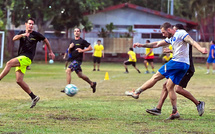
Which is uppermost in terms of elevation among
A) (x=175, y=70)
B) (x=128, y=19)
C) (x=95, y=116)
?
(x=128, y=19)

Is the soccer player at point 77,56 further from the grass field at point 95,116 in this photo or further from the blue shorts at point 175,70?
the blue shorts at point 175,70

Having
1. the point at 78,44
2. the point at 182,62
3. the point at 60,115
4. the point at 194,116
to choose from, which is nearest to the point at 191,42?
the point at 182,62

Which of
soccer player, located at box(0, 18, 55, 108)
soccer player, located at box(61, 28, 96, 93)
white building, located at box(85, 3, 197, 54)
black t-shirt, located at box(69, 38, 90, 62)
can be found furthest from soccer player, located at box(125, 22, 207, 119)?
white building, located at box(85, 3, 197, 54)

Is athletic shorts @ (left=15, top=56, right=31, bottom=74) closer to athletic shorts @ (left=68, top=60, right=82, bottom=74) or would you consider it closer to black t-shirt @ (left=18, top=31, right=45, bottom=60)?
black t-shirt @ (left=18, top=31, right=45, bottom=60)

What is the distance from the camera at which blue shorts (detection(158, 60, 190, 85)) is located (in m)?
8.62

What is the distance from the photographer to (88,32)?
41688 mm

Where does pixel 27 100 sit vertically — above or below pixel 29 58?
below

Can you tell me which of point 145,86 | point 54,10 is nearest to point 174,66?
point 145,86

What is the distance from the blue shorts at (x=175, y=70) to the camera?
8.62 m

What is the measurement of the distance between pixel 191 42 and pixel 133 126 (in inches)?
71.9

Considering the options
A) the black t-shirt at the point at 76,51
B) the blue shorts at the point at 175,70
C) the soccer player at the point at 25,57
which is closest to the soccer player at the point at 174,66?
the blue shorts at the point at 175,70

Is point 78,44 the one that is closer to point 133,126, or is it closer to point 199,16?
point 133,126

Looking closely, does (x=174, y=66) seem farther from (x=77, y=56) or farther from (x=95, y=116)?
(x=77, y=56)

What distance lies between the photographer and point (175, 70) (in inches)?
341
